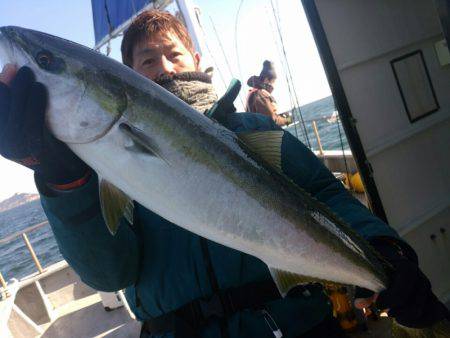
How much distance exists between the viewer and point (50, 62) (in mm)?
1602

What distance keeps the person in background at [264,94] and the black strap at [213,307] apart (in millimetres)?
4560

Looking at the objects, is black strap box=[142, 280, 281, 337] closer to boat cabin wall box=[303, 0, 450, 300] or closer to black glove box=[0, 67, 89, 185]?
black glove box=[0, 67, 89, 185]

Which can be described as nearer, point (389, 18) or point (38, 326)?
point (389, 18)

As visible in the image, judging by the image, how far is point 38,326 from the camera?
7.42 m

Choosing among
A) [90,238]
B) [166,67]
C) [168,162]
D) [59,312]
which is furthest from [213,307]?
[59,312]

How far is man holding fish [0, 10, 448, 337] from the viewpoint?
159cm

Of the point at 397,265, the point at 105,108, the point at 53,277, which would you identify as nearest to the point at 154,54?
the point at 105,108

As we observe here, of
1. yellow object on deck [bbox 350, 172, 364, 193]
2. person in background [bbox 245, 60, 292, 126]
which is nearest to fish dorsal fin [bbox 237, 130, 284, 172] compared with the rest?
person in background [bbox 245, 60, 292, 126]

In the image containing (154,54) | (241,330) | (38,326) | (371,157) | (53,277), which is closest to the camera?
(241,330)

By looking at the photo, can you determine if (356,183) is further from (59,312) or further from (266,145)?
(59,312)

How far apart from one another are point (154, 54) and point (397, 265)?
2092 mm

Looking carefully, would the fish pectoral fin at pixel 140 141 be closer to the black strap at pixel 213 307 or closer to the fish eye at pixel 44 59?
the fish eye at pixel 44 59

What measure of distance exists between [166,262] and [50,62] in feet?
4.07

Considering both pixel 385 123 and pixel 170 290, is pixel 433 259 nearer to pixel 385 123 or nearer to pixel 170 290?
pixel 385 123
